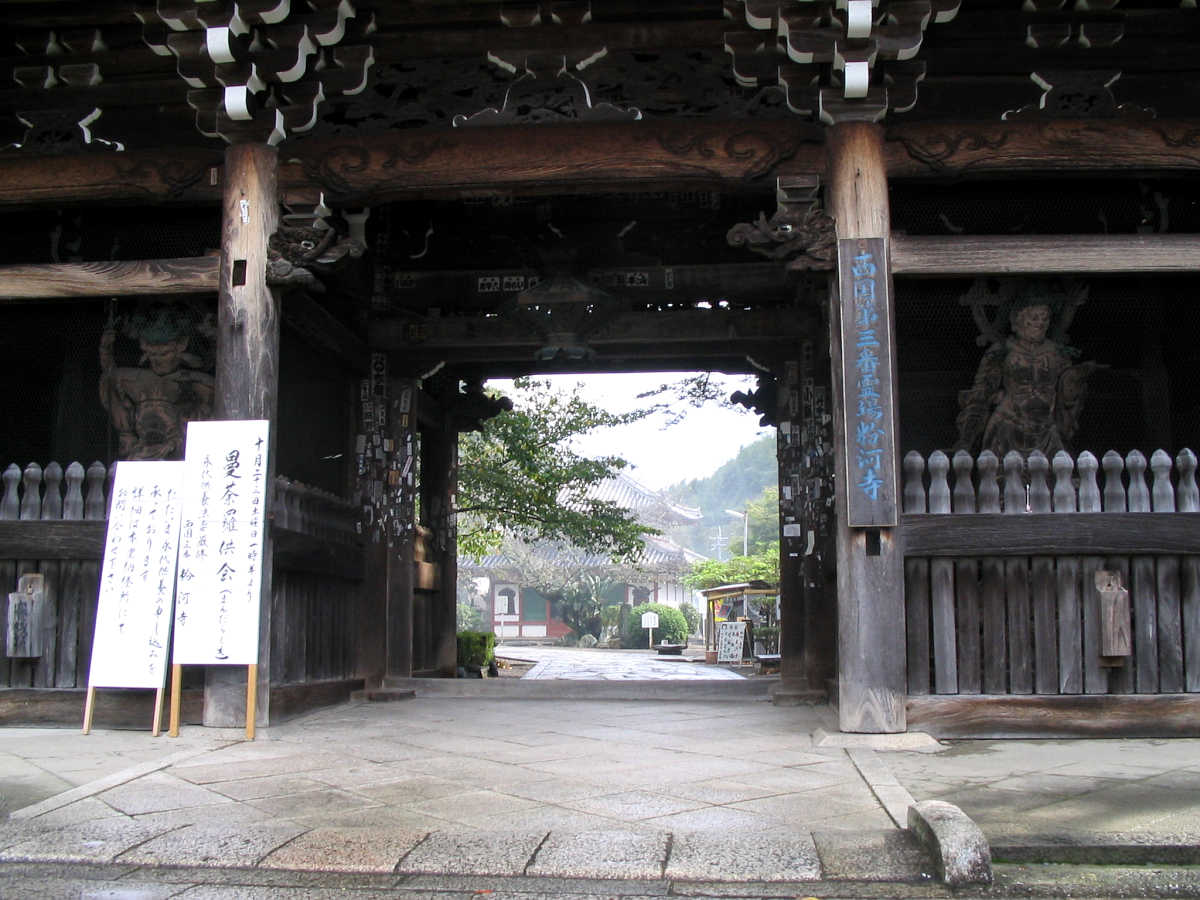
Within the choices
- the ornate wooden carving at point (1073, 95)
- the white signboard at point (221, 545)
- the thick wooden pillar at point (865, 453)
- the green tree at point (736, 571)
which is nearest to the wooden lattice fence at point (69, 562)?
the white signboard at point (221, 545)

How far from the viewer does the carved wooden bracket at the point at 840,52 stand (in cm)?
648

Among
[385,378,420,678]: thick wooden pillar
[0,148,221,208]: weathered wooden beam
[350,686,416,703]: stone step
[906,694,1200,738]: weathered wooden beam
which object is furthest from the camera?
[385,378,420,678]: thick wooden pillar

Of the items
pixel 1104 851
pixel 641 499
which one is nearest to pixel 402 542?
pixel 1104 851

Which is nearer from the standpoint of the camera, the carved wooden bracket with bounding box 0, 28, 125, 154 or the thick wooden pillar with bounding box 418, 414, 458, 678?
the carved wooden bracket with bounding box 0, 28, 125, 154

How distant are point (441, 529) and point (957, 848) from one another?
8606 mm

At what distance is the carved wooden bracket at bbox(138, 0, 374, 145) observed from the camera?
665 centimetres

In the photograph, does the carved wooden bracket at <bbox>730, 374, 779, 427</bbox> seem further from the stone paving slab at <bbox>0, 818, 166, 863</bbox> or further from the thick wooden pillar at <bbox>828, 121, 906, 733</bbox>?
the stone paving slab at <bbox>0, 818, 166, 863</bbox>

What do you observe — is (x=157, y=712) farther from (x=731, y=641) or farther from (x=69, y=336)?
(x=731, y=641)

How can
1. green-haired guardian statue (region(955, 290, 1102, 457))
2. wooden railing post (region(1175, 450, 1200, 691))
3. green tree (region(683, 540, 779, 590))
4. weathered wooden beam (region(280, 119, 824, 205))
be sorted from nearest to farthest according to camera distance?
wooden railing post (region(1175, 450, 1200, 691)) → weathered wooden beam (region(280, 119, 824, 205)) → green-haired guardian statue (region(955, 290, 1102, 457)) → green tree (region(683, 540, 779, 590))

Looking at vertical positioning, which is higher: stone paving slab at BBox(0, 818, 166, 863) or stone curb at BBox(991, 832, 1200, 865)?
stone curb at BBox(991, 832, 1200, 865)

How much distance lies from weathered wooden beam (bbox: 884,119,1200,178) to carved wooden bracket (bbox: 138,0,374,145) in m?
3.44

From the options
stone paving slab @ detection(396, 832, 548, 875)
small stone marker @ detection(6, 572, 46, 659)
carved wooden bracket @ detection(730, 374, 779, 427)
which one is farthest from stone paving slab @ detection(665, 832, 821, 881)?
carved wooden bracket @ detection(730, 374, 779, 427)

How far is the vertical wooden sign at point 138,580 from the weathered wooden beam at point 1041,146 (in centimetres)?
491

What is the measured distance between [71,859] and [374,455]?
6.22 m
